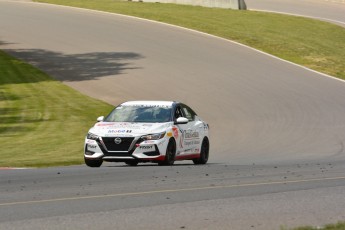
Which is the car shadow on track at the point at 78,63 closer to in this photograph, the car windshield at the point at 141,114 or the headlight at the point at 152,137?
the car windshield at the point at 141,114

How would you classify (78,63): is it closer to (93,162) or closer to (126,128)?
(93,162)

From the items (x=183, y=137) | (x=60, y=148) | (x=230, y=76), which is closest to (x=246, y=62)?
(x=230, y=76)

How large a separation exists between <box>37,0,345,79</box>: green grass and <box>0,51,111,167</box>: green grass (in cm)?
1515

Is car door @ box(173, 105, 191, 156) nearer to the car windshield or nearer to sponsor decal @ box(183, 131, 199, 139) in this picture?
sponsor decal @ box(183, 131, 199, 139)

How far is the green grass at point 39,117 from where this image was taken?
29261mm

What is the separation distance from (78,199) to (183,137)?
907 centimetres

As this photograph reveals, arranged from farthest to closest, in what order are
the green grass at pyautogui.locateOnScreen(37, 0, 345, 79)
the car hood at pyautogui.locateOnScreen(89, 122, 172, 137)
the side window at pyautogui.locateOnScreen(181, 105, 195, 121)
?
the green grass at pyautogui.locateOnScreen(37, 0, 345, 79), the side window at pyautogui.locateOnScreen(181, 105, 195, 121), the car hood at pyautogui.locateOnScreen(89, 122, 172, 137)

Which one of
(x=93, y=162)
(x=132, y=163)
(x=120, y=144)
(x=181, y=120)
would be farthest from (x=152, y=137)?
(x=93, y=162)

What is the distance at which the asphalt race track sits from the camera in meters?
14.2

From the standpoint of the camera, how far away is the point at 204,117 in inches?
1572

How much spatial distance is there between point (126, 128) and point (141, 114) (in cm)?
117

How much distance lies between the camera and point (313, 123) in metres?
39.7

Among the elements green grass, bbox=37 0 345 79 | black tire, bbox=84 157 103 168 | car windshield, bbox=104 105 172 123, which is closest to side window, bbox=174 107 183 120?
car windshield, bbox=104 105 172 123

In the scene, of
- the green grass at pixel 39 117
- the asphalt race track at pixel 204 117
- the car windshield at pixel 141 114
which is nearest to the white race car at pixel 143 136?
the car windshield at pixel 141 114
